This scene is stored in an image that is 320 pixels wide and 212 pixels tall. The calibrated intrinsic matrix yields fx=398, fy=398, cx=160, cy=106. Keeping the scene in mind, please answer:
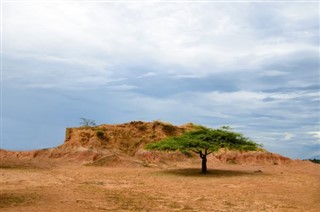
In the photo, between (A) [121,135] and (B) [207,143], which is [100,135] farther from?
(B) [207,143]

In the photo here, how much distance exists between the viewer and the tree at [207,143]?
36219 mm

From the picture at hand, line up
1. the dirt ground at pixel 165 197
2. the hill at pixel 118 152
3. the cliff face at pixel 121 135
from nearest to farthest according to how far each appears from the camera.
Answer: the dirt ground at pixel 165 197
the hill at pixel 118 152
the cliff face at pixel 121 135

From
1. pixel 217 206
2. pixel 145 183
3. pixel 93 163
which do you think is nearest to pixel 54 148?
→ pixel 93 163

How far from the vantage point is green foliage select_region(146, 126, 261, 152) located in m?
36.2

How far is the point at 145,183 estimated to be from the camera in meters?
28.5

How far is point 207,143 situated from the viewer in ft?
117

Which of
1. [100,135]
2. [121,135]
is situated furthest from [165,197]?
[121,135]

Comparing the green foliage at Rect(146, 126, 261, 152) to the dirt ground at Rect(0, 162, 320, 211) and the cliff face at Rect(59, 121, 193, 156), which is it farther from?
the cliff face at Rect(59, 121, 193, 156)

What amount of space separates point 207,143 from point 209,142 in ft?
3.23

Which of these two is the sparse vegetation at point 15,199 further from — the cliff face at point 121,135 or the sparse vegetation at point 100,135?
the sparse vegetation at point 100,135

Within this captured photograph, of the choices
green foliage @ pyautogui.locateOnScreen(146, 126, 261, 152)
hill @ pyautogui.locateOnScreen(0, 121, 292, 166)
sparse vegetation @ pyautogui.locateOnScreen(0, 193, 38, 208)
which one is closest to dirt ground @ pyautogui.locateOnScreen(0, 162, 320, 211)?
sparse vegetation @ pyautogui.locateOnScreen(0, 193, 38, 208)

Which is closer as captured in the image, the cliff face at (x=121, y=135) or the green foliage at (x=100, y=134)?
the cliff face at (x=121, y=135)

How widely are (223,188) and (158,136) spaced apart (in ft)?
124

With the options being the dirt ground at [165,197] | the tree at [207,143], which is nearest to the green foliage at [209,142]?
the tree at [207,143]
